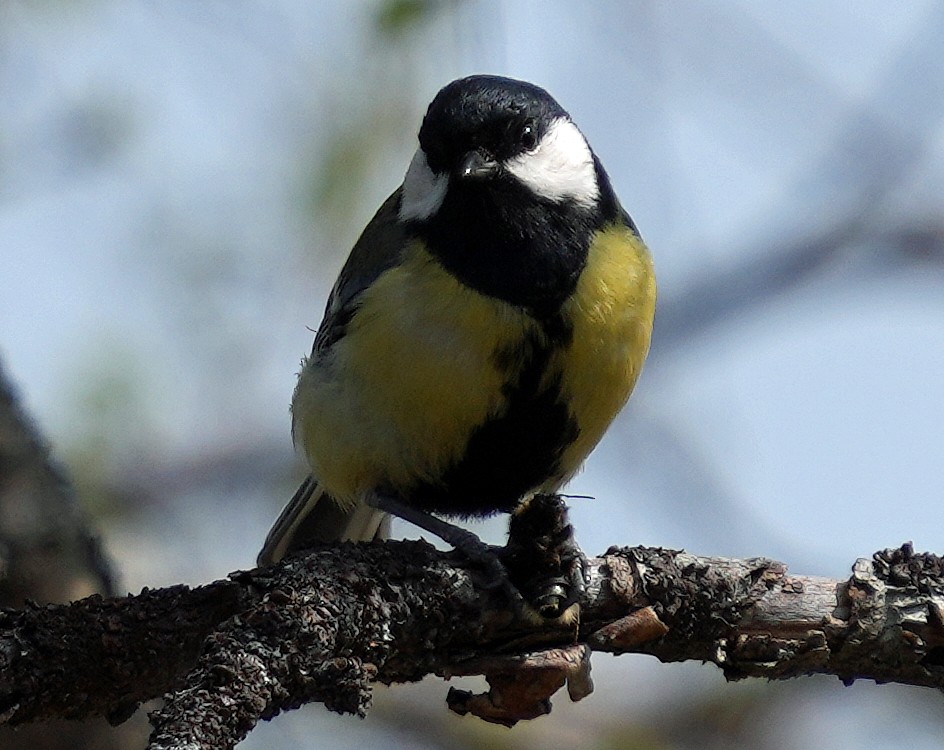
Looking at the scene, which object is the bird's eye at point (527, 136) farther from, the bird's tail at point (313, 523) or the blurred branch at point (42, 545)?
the blurred branch at point (42, 545)

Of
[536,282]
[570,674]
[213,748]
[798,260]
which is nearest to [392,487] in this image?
[536,282]

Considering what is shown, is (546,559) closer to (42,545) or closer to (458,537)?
(458,537)

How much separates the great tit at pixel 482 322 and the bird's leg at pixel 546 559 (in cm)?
39

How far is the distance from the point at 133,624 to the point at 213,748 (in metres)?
0.59

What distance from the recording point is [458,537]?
3162 mm

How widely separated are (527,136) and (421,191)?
0.32 m

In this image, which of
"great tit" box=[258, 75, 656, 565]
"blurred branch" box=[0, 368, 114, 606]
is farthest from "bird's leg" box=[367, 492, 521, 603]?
"blurred branch" box=[0, 368, 114, 606]

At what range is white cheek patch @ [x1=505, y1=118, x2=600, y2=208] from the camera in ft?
10.9

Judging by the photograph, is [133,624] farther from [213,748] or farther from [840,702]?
[840,702]

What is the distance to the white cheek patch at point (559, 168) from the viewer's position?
3324 mm

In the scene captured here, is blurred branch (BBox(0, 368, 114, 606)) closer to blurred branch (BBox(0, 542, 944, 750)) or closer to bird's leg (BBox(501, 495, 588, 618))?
blurred branch (BBox(0, 542, 944, 750))

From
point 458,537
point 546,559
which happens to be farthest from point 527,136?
point 546,559

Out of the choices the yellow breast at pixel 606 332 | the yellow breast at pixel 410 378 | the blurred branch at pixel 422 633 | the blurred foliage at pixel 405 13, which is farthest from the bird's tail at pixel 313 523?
the blurred foliage at pixel 405 13

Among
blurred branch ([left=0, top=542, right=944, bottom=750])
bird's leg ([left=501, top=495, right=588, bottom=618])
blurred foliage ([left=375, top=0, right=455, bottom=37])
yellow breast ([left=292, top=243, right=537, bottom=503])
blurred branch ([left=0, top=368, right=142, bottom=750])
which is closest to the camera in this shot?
blurred branch ([left=0, top=542, right=944, bottom=750])
